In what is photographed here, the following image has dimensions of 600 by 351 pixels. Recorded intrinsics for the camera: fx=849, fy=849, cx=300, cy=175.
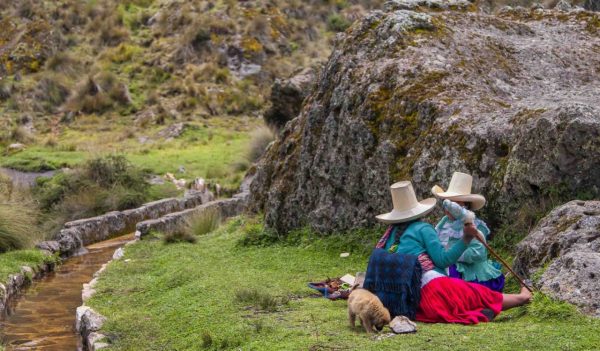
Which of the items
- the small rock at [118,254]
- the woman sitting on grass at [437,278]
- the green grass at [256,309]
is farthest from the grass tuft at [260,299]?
the small rock at [118,254]

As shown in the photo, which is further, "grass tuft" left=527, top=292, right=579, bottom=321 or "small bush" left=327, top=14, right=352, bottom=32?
"small bush" left=327, top=14, right=352, bottom=32

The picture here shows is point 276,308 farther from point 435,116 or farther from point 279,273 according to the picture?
point 435,116

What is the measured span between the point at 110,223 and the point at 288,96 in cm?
1082

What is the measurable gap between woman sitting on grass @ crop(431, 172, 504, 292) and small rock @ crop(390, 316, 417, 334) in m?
1.30

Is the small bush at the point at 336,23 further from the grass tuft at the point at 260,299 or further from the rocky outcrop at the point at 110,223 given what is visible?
the grass tuft at the point at 260,299

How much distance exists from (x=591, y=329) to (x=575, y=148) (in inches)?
121

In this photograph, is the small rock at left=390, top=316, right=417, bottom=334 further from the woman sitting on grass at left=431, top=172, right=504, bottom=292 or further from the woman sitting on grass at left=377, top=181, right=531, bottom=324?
the woman sitting on grass at left=431, top=172, right=504, bottom=292

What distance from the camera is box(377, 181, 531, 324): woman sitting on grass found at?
7.68 m

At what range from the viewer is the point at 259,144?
27.5 metres

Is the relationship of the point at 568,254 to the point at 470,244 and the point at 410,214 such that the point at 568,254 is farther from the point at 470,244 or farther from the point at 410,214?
the point at 410,214

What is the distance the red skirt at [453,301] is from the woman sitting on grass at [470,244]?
528 mm

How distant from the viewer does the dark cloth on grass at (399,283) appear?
7.70 meters

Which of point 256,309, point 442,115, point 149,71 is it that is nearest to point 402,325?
point 256,309

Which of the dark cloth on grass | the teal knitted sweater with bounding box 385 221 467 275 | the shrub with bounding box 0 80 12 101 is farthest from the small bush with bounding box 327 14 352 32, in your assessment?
the dark cloth on grass
